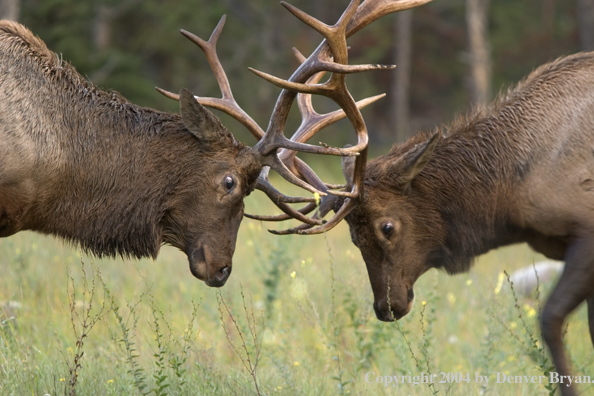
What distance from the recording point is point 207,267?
486 centimetres

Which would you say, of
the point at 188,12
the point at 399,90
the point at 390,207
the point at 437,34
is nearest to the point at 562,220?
the point at 390,207

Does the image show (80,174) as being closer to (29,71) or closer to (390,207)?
(29,71)

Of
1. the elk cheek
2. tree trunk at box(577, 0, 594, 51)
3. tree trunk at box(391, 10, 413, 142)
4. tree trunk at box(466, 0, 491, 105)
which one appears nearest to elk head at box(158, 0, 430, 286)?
the elk cheek

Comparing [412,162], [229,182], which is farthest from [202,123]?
[412,162]

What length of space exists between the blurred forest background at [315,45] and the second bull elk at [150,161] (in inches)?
382

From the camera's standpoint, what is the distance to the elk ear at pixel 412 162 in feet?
16.1

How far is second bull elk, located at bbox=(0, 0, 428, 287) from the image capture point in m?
4.72

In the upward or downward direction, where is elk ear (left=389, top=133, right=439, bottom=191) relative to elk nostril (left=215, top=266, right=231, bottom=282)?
upward

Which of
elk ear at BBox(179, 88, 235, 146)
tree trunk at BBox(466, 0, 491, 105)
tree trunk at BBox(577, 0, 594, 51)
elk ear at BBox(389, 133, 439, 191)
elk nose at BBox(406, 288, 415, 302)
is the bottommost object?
tree trunk at BBox(466, 0, 491, 105)

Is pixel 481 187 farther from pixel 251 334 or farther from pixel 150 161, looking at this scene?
pixel 150 161

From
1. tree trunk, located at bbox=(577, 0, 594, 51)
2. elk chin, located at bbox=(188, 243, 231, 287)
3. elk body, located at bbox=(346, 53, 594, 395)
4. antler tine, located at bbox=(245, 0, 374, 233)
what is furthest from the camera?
tree trunk, located at bbox=(577, 0, 594, 51)

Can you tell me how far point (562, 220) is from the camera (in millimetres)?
4637

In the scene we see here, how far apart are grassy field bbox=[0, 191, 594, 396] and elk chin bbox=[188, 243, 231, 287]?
0.15m

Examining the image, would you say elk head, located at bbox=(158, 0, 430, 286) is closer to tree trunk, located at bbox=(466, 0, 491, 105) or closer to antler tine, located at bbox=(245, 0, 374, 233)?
antler tine, located at bbox=(245, 0, 374, 233)
